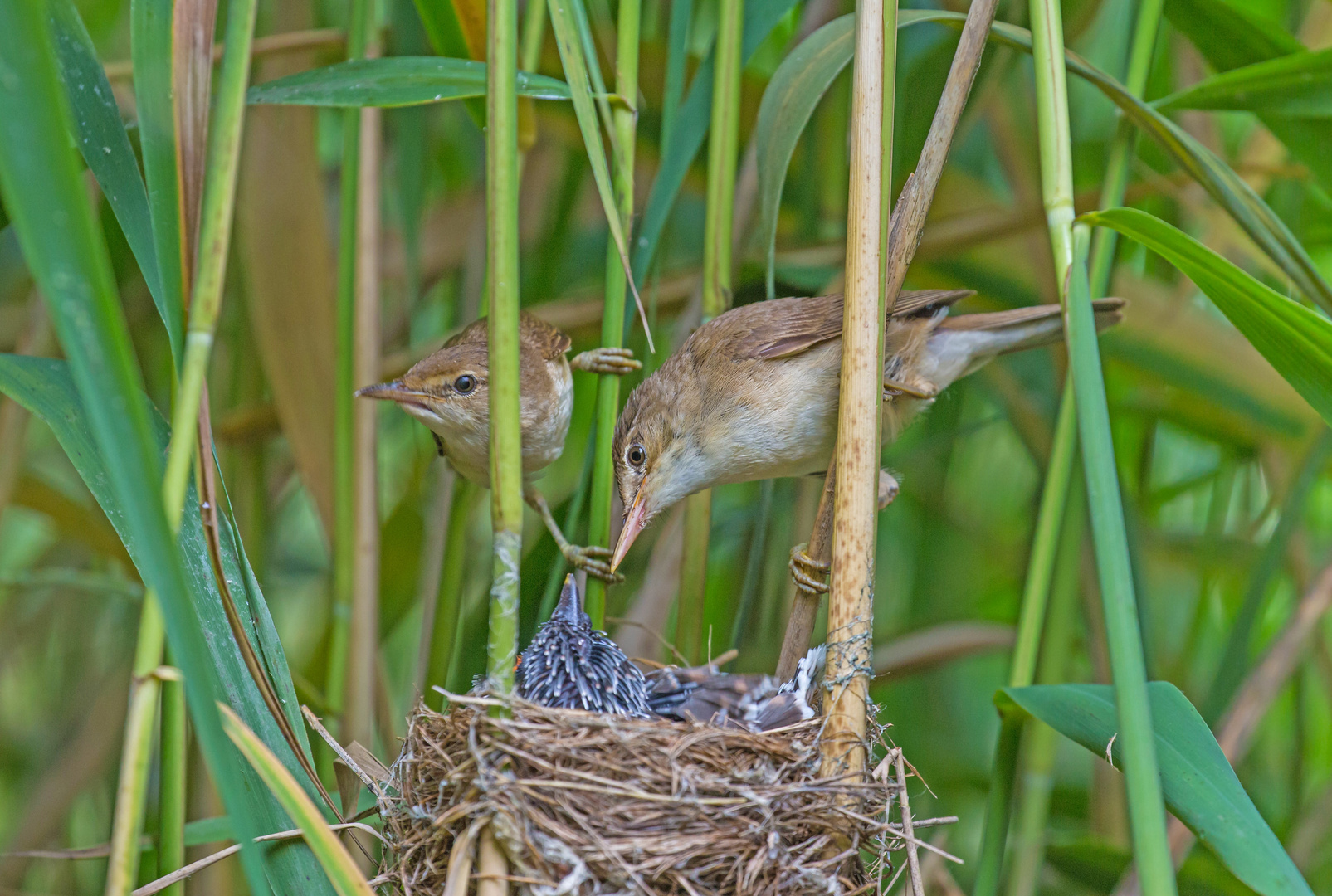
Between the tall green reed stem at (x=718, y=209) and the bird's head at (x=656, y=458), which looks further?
the bird's head at (x=656, y=458)

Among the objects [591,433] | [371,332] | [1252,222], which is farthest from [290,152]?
[1252,222]

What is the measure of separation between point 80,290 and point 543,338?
1541mm

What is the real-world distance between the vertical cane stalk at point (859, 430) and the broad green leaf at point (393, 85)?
1.51 ft

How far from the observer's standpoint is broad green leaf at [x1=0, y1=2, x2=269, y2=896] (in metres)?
0.72

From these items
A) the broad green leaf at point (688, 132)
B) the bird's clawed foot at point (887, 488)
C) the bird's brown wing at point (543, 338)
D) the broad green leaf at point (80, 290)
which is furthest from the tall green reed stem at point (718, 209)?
the broad green leaf at point (80, 290)

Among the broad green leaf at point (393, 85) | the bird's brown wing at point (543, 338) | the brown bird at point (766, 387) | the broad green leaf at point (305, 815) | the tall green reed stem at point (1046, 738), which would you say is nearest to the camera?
the broad green leaf at point (305, 815)

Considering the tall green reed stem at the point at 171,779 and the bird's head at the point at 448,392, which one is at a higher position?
the bird's head at the point at 448,392

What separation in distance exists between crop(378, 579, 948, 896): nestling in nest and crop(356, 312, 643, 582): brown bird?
1.85 ft

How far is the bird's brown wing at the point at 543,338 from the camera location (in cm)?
225

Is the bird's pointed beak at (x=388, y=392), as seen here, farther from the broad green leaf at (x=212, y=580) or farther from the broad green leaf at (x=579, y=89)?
the broad green leaf at (x=579, y=89)

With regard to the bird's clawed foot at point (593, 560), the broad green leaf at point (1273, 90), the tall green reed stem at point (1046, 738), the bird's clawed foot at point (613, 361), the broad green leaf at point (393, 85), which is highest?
the broad green leaf at point (1273, 90)

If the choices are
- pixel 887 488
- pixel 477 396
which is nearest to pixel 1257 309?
pixel 887 488

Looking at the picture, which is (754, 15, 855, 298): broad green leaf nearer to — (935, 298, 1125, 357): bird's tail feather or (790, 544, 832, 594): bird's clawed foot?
(790, 544, 832, 594): bird's clawed foot

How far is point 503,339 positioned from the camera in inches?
40.9
